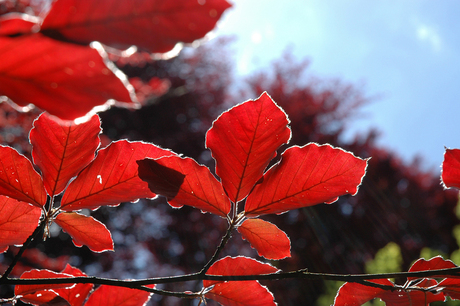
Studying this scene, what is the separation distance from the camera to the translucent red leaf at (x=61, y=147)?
367 mm

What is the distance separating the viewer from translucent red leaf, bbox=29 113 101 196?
1.20ft

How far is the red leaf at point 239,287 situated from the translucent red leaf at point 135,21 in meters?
0.32

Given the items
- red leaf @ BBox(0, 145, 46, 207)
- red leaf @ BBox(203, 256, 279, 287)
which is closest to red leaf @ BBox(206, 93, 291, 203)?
red leaf @ BBox(203, 256, 279, 287)

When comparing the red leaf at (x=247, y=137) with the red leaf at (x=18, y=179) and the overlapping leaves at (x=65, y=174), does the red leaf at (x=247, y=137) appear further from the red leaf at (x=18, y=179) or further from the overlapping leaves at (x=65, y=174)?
the red leaf at (x=18, y=179)

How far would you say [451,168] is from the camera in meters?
0.40

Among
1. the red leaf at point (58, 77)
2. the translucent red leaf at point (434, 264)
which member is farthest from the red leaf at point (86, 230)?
the translucent red leaf at point (434, 264)

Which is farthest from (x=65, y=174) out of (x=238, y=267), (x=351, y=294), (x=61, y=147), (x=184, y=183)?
(x=351, y=294)

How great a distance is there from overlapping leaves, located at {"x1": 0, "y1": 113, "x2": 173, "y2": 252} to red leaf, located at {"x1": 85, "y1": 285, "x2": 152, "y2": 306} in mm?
142

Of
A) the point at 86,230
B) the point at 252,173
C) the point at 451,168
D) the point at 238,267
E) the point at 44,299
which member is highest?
the point at 451,168

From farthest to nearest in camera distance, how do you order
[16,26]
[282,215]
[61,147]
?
[282,215]
[61,147]
[16,26]

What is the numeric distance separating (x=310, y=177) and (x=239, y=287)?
0.18 meters

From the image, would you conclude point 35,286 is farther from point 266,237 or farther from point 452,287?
point 452,287

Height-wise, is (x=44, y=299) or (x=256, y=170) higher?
(x=256, y=170)

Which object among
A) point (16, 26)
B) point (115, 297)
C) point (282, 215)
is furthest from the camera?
point (282, 215)
